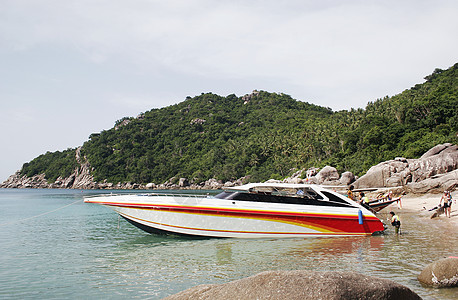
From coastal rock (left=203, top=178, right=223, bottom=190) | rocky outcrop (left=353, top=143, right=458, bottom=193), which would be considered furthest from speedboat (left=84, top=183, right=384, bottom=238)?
coastal rock (left=203, top=178, right=223, bottom=190)

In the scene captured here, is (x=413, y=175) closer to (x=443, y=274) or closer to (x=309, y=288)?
(x=443, y=274)

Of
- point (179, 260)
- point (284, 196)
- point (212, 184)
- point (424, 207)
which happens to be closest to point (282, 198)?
point (284, 196)

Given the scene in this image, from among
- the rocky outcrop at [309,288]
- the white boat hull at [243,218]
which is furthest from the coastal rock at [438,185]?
the rocky outcrop at [309,288]

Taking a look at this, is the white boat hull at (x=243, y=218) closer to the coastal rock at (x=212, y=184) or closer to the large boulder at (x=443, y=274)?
the large boulder at (x=443, y=274)

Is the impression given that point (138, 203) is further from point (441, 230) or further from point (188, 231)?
point (441, 230)

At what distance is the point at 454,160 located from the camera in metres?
36.8

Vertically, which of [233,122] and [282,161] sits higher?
[233,122]

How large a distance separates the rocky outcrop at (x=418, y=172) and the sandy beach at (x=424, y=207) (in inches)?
71.6

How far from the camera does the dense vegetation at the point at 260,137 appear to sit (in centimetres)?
6066

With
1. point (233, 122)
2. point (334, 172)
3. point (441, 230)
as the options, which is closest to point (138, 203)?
point (441, 230)

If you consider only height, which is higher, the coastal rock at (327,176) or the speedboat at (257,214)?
the coastal rock at (327,176)

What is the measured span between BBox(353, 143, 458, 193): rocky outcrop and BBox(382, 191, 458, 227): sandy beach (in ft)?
5.96

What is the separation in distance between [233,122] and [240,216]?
13493 centimetres

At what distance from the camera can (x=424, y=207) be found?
957 inches
